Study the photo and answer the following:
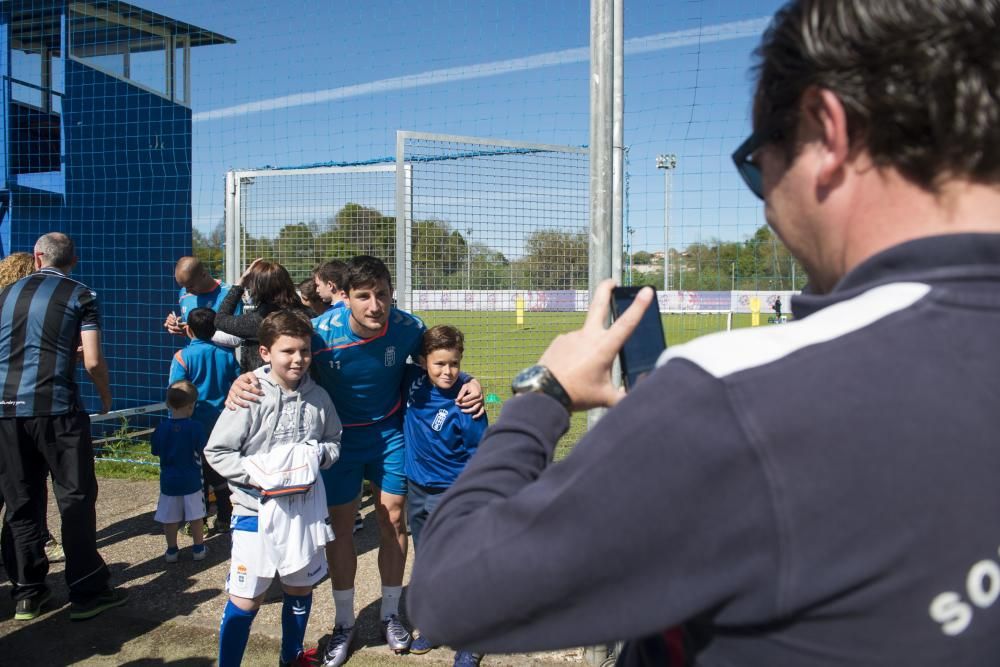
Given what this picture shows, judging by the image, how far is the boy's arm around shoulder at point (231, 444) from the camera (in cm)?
346

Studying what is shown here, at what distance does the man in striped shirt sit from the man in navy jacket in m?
4.41

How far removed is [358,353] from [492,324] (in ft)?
5.00

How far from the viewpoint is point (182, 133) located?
27.6 feet

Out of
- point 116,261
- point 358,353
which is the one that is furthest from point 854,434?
point 116,261

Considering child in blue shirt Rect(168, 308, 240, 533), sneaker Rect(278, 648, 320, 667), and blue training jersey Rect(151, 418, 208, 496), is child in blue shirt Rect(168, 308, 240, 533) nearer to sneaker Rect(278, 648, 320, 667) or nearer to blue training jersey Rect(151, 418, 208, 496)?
blue training jersey Rect(151, 418, 208, 496)

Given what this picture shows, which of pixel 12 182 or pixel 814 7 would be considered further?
pixel 12 182

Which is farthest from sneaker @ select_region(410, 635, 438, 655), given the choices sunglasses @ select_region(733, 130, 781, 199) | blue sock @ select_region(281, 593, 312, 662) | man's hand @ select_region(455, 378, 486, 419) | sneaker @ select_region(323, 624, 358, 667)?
sunglasses @ select_region(733, 130, 781, 199)

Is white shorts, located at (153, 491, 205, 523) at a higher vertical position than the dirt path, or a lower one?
higher

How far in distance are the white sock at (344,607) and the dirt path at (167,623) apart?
174 mm

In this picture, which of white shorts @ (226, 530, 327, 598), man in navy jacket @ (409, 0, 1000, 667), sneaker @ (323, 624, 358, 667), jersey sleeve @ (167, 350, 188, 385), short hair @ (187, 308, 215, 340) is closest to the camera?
man in navy jacket @ (409, 0, 1000, 667)

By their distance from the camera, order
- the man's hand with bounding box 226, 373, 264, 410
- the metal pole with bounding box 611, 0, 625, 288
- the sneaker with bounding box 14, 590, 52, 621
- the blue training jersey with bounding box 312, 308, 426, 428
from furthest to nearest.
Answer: the sneaker with bounding box 14, 590, 52, 621 < the blue training jersey with bounding box 312, 308, 426, 428 < the man's hand with bounding box 226, 373, 264, 410 < the metal pole with bounding box 611, 0, 625, 288

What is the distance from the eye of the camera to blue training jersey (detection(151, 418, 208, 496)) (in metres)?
5.19

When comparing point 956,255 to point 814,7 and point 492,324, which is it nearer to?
point 814,7

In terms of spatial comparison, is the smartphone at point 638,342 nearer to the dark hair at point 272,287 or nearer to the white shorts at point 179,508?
the dark hair at point 272,287
